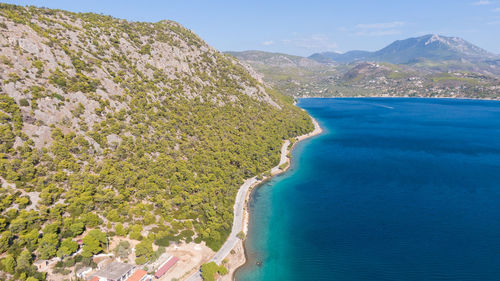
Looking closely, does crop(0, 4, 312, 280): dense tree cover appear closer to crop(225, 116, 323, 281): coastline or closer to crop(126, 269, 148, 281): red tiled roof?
crop(126, 269, 148, 281): red tiled roof

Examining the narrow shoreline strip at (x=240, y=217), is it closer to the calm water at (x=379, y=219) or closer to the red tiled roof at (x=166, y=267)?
the calm water at (x=379, y=219)

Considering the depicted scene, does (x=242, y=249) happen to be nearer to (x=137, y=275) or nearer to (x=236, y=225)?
(x=236, y=225)

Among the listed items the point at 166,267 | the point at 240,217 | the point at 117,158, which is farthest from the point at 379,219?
the point at 117,158

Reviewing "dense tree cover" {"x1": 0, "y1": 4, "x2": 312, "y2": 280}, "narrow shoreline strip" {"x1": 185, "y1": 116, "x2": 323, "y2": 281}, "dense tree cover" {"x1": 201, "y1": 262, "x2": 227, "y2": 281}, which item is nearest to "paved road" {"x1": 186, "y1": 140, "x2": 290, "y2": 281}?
"narrow shoreline strip" {"x1": 185, "y1": 116, "x2": 323, "y2": 281}

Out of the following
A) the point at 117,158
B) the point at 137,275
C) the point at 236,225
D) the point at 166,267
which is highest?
the point at 117,158

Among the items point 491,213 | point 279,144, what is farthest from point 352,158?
point 491,213

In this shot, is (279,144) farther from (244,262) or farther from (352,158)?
(244,262)
